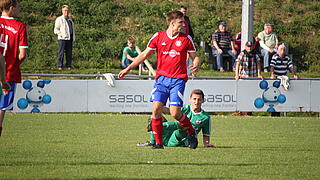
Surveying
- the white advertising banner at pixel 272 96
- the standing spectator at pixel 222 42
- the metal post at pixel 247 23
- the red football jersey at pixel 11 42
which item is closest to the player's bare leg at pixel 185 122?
the red football jersey at pixel 11 42

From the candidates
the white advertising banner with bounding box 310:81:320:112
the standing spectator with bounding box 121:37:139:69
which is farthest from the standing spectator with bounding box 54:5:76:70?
the white advertising banner with bounding box 310:81:320:112

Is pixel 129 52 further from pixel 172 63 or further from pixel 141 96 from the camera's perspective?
pixel 172 63

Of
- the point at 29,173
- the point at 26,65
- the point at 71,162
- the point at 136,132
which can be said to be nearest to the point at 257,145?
the point at 136,132

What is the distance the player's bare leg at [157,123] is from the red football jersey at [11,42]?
2.43 m

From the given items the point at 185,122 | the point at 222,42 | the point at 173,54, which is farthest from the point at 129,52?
the point at 173,54

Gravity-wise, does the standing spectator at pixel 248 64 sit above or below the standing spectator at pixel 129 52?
below

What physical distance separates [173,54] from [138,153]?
1602mm

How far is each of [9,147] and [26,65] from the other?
1566 centimetres

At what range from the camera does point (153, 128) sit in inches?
430

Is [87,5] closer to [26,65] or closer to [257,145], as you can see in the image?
[26,65]

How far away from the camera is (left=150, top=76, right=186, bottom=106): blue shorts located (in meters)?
10.6

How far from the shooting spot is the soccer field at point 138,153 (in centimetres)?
820

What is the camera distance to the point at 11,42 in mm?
9016

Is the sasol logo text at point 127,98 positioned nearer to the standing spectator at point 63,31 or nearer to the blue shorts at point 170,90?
the standing spectator at point 63,31
